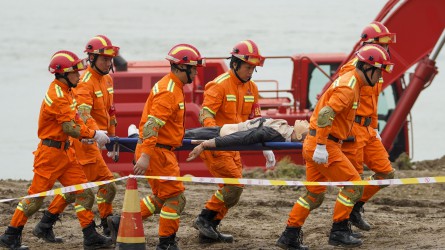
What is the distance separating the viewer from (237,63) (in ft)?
44.8

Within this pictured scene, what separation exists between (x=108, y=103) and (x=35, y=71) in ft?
86.0

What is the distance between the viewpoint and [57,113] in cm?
1273

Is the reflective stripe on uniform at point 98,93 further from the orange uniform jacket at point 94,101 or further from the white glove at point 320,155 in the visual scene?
the white glove at point 320,155

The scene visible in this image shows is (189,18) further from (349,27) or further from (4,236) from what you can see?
(4,236)

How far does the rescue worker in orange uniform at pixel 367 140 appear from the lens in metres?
13.5

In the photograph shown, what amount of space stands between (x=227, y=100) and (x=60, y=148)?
6.05 ft

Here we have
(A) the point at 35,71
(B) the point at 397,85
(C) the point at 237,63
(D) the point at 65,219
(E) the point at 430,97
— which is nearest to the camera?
(C) the point at 237,63

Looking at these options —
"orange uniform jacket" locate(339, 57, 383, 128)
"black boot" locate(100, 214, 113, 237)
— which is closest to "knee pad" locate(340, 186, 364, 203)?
"orange uniform jacket" locate(339, 57, 383, 128)

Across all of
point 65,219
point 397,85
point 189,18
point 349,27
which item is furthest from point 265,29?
point 65,219

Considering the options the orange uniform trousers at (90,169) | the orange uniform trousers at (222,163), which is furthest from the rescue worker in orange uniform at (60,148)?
the orange uniform trousers at (222,163)

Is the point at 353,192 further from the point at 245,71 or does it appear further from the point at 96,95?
the point at 96,95

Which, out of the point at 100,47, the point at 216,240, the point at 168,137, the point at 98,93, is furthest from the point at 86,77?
the point at 216,240

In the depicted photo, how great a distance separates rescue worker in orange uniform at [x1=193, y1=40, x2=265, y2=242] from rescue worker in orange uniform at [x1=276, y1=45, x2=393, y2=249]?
888mm

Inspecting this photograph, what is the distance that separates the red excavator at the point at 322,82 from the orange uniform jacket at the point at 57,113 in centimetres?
599
